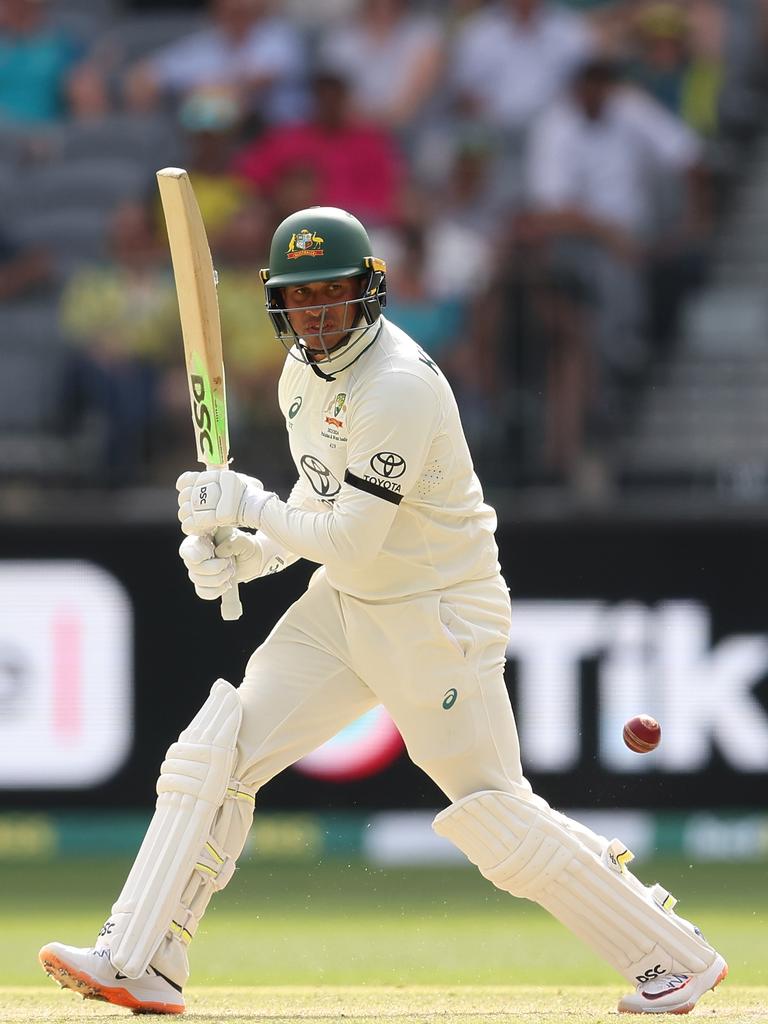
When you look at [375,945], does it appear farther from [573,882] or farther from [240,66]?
[240,66]

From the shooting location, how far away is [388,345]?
4.24m

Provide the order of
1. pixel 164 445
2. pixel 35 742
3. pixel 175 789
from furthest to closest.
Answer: pixel 164 445 < pixel 35 742 < pixel 175 789

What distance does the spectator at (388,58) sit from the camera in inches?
380

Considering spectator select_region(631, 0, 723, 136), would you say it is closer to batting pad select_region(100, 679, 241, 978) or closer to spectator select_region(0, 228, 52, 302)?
spectator select_region(0, 228, 52, 302)

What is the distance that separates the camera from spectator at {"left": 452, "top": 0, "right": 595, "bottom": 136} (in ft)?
31.3

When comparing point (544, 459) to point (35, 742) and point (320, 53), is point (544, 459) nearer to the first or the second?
point (35, 742)

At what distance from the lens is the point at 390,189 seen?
360 inches

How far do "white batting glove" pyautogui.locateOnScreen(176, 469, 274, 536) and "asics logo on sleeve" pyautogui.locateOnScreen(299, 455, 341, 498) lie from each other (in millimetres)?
164

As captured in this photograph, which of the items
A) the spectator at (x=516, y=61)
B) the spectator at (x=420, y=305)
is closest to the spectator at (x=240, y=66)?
the spectator at (x=516, y=61)

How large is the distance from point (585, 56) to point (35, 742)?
4720mm

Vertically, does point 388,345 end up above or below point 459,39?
below

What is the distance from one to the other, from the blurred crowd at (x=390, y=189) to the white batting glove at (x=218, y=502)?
137 inches

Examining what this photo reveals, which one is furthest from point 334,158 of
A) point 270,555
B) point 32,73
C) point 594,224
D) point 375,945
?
point 270,555

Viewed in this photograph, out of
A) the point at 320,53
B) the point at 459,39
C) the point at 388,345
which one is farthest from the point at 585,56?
the point at 388,345
